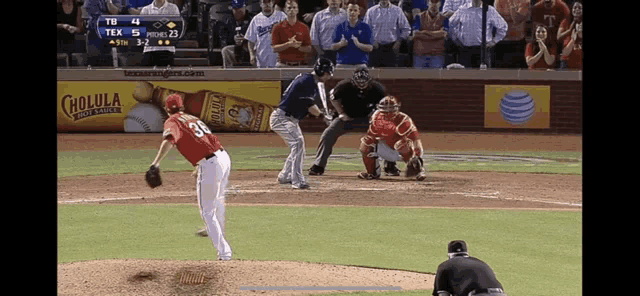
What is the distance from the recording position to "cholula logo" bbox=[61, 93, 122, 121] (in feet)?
71.6

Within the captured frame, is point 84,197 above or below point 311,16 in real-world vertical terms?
below

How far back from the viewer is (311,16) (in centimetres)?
2152

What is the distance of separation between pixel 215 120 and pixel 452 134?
545cm

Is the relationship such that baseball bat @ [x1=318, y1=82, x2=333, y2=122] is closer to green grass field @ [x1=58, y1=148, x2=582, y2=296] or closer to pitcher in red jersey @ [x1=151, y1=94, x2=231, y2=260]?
green grass field @ [x1=58, y1=148, x2=582, y2=296]

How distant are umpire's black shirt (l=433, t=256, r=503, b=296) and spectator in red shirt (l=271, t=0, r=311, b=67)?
13977 mm

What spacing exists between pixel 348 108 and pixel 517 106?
691cm

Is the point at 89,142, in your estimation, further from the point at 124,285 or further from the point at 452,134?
the point at 124,285

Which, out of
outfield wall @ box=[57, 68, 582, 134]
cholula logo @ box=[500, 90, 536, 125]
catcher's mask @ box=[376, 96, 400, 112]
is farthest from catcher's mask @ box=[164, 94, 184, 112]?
cholula logo @ box=[500, 90, 536, 125]

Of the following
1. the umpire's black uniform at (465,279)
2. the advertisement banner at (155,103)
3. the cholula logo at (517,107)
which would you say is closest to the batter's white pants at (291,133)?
the advertisement banner at (155,103)

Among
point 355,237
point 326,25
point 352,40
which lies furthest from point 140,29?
point 355,237

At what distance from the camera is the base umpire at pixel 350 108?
1595 cm

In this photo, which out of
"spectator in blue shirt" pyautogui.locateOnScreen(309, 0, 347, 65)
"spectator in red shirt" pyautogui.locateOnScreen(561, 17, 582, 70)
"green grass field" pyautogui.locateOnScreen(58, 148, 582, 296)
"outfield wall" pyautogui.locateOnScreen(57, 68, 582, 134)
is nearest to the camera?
"green grass field" pyautogui.locateOnScreen(58, 148, 582, 296)

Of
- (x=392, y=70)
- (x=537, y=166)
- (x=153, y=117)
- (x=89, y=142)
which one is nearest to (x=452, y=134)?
(x=392, y=70)

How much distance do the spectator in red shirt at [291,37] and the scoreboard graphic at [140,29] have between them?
203cm
